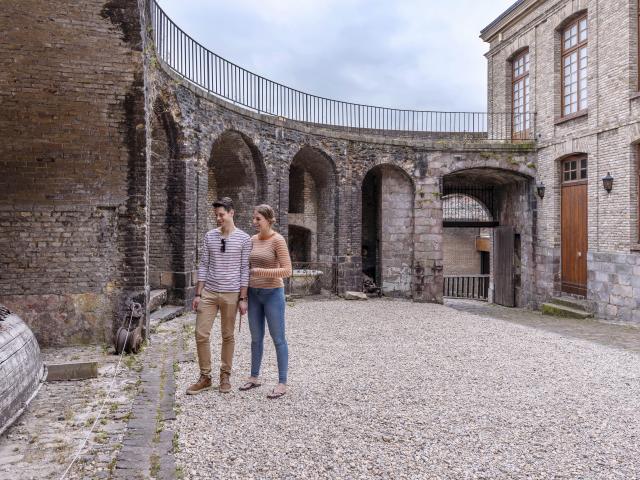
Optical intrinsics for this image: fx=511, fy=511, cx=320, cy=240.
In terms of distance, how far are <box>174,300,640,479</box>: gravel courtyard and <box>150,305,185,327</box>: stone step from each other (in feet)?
3.71

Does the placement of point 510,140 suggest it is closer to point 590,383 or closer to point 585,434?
point 590,383

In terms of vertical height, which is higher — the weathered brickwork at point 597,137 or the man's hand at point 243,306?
the weathered brickwork at point 597,137

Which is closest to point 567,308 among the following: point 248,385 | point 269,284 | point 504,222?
point 504,222

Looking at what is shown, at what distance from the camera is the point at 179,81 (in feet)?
31.3

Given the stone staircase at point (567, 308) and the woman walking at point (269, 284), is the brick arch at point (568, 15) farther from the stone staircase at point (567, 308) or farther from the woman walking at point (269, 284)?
the woman walking at point (269, 284)

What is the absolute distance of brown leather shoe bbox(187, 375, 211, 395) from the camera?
4703 mm

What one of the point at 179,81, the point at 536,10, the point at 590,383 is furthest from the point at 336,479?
the point at 536,10

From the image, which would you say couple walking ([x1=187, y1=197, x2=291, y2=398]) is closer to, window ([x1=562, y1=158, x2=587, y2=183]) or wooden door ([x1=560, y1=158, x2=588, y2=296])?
wooden door ([x1=560, y1=158, x2=588, y2=296])

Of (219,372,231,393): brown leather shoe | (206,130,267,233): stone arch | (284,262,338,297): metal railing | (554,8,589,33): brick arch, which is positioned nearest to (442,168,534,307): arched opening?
(554,8,589,33): brick arch

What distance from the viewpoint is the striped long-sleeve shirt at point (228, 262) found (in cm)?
464

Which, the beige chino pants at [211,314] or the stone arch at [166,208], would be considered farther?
the stone arch at [166,208]

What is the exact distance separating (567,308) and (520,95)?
23.8 ft

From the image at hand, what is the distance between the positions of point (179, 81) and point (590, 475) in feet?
29.0

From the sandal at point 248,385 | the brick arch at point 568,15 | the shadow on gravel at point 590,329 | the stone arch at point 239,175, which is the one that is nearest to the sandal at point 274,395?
the sandal at point 248,385
